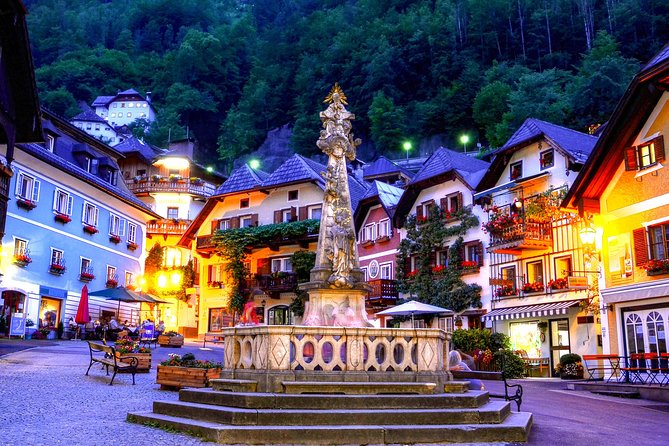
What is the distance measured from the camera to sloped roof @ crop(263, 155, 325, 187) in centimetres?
4612

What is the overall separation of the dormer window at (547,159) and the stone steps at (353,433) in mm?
22422

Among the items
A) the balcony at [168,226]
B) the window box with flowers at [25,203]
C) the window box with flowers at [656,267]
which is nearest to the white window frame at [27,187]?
the window box with flowers at [25,203]

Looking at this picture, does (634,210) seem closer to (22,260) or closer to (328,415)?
(328,415)

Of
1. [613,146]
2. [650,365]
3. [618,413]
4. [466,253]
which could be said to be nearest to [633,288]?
[650,365]

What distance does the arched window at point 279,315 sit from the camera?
45.8m

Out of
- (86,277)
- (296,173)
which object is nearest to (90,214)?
(86,277)

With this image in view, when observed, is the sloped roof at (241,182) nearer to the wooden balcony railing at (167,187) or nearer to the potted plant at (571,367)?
the wooden balcony railing at (167,187)

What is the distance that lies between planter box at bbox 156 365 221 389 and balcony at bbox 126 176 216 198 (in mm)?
39675

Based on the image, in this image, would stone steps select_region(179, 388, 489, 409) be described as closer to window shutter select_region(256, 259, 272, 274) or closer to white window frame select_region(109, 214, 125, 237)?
white window frame select_region(109, 214, 125, 237)

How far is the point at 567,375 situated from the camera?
2841cm

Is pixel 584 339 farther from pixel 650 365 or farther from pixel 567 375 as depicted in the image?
pixel 650 365

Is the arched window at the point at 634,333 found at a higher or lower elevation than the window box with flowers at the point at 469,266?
lower

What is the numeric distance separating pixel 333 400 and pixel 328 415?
481mm

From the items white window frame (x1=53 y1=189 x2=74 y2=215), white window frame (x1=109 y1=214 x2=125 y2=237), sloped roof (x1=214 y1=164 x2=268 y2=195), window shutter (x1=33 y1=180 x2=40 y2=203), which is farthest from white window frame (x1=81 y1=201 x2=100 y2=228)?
sloped roof (x1=214 y1=164 x2=268 y2=195)
